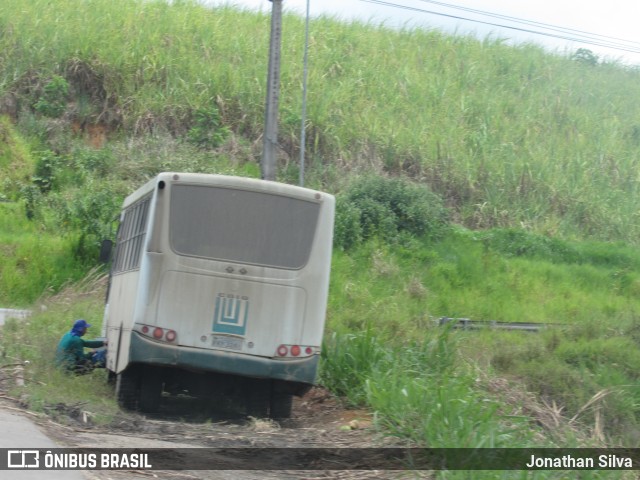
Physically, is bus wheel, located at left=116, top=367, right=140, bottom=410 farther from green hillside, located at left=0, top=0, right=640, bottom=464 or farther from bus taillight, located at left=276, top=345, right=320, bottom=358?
bus taillight, located at left=276, top=345, right=320, bottom=358

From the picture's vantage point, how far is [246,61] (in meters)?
36.4

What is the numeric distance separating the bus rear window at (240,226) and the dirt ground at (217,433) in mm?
1976

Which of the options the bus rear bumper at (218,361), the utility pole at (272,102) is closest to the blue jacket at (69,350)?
the bus rear bumper at (218,361)

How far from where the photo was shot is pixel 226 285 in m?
10.9

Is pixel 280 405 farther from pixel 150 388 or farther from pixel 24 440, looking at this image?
pixel 24 440

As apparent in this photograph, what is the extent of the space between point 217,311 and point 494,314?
1363 cm

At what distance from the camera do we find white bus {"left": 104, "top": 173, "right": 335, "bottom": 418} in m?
10.7

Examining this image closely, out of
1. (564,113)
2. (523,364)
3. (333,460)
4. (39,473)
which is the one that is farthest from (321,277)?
(564,113)

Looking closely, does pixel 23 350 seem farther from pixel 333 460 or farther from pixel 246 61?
pixel 246 61

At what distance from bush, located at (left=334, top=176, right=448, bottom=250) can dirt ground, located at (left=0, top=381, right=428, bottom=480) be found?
1394 centimetres

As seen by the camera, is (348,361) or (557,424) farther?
(348,361)

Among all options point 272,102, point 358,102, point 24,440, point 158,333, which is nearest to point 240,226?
point 158,333

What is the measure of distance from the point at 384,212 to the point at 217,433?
696 inches

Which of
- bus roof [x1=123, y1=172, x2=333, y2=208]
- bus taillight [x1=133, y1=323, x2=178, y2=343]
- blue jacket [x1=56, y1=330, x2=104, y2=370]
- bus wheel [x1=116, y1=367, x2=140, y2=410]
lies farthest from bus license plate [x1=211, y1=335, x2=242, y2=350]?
blue jacket [x1=56, y1=330, x2=104, y2=370]
